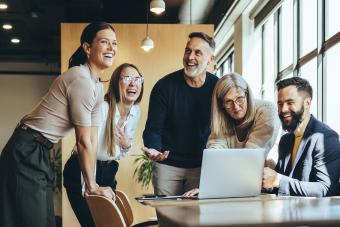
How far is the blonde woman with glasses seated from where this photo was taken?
9.50 ft

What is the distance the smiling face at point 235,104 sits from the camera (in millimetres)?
2906

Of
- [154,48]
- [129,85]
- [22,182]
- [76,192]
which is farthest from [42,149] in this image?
[154,48]

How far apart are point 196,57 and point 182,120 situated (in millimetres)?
367

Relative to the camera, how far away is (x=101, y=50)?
289cm

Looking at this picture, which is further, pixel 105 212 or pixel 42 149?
pixel 42 149

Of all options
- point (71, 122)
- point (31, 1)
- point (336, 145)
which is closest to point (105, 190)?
point (71, 122)

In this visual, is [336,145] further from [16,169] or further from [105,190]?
[16,169]

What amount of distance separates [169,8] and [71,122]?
293 inches

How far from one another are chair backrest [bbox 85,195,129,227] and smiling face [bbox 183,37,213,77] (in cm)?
116

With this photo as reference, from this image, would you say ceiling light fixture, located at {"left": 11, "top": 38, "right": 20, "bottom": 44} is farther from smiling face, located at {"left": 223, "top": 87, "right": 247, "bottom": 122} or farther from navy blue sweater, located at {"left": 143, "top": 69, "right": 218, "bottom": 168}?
smiling face, located at {"left": 223, "top": 87, "right": 247, "bottom": 122}

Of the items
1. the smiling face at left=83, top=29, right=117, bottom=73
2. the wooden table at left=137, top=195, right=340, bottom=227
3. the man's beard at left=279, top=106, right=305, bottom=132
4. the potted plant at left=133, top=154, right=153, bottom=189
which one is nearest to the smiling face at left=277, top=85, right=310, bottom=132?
the man's beard at left=279, top=106, right=305, bottom=132

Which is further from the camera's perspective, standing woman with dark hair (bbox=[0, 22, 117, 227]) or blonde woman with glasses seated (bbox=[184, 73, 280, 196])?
blonde woman with glasses seated (bbox=[184, 73, 280, 196])

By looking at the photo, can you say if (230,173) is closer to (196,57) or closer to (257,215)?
(257,215)

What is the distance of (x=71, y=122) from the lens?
107 inches
